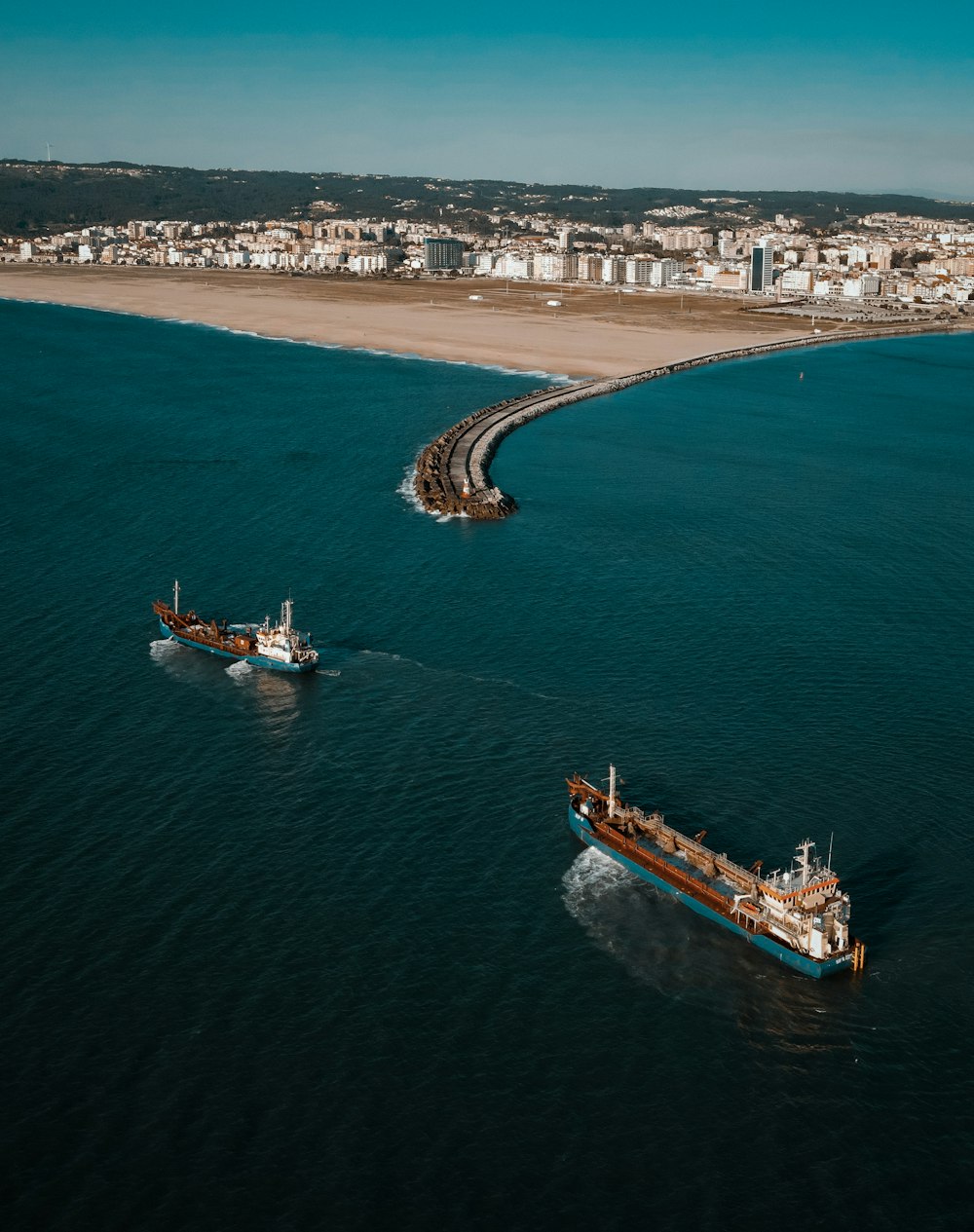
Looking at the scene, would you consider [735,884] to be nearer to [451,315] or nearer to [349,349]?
[349,349]

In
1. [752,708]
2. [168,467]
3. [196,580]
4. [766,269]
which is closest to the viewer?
[752,708]

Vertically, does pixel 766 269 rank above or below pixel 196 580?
above

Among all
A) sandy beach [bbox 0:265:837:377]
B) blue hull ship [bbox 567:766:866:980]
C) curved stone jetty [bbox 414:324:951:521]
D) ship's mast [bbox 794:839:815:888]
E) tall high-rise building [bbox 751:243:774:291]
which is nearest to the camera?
blue hull ship [bbox 567:766:866:980]

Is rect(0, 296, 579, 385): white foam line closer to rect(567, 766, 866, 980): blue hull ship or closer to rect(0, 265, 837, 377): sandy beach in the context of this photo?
rect(0, 265, 837, 377): sandy beach

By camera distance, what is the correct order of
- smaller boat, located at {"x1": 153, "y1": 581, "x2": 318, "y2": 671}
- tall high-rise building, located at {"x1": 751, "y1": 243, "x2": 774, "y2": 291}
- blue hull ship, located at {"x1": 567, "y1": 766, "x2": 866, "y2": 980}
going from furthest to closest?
tall high-rise building, located at {"x1": 751, "y1": 243, "x2": 774, "y2": 291}, smaller boat, located at {"x1": 153, "y1": 581, "x2": 318, "y2": 671}, blue hull ship, located at {"x1": 567, "y1": 766, "x2": 866, "y2": 980}

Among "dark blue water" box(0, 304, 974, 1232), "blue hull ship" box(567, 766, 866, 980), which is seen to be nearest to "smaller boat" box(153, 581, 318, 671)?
"dark blue water" box(0, 304, 974, 1232)

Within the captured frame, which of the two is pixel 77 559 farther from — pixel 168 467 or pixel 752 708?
pixel 752 708

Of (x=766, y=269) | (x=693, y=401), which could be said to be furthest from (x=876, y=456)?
(x=766, y=269)

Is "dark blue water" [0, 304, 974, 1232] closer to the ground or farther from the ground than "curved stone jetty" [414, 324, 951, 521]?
closer to the ground
